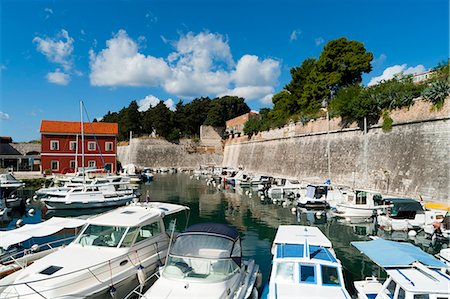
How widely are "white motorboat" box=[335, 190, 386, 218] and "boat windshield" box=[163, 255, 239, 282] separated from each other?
1268 cm

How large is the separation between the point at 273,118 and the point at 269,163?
749cm

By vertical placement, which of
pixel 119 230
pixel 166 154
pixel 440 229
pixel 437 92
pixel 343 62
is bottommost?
pixel 440 229

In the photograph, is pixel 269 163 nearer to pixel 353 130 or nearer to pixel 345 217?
pixel 353 130

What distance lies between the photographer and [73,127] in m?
36.7

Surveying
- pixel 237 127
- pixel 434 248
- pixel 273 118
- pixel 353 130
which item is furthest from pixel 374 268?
pixel 237 127

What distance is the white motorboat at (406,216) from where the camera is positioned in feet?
47.1

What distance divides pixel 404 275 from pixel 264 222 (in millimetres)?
10987

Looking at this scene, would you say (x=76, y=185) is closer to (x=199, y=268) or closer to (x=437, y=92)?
(x=199, y=268)

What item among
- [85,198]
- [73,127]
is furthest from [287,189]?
[73,127]

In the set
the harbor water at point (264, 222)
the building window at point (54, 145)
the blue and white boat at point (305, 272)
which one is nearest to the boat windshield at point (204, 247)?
the blue and white boat at point (305, 272)

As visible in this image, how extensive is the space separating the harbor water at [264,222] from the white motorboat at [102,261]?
2.82m

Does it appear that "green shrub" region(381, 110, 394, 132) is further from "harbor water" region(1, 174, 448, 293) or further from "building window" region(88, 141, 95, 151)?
"building window" region(88, 141, 95, 151)

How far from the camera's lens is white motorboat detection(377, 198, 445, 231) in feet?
47.1

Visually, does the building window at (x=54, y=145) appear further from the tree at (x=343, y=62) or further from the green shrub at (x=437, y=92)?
the green shrub at (x=437, y=92)
